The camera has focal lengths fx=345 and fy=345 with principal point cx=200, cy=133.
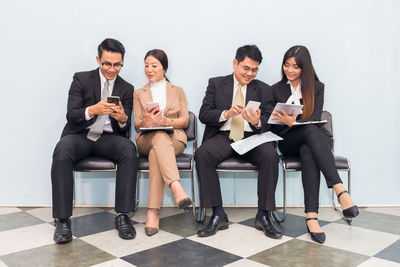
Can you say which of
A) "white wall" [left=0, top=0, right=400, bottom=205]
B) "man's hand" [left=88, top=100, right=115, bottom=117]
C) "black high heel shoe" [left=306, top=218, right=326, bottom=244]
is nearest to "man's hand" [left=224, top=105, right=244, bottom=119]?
"white wall" [left=0, top=0, right=400, bottom=205]

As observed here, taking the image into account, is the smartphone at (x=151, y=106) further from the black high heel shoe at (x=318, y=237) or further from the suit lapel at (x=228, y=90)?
the black high heel shoe at (x=318, y=237)

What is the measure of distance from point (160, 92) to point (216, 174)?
84cm

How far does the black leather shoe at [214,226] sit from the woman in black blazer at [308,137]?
543 millimetres

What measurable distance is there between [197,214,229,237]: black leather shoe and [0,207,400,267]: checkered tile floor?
0.04 m

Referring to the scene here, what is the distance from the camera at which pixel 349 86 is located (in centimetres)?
300

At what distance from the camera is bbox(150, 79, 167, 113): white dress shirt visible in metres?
2.71

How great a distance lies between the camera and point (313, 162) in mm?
2273

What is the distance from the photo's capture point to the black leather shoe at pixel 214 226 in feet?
7.12

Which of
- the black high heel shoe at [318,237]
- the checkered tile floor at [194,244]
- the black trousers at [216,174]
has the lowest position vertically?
the checkered tile floor at [194,244]

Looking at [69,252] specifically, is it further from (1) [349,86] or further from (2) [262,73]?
(1) [349,86]

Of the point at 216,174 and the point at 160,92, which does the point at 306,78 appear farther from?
the point at 160,92

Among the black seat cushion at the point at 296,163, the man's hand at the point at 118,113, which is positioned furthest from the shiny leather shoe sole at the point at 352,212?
the man's hand at the point at 118,113

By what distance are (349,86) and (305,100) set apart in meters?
0.72

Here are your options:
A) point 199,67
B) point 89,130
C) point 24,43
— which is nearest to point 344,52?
point 199,67
